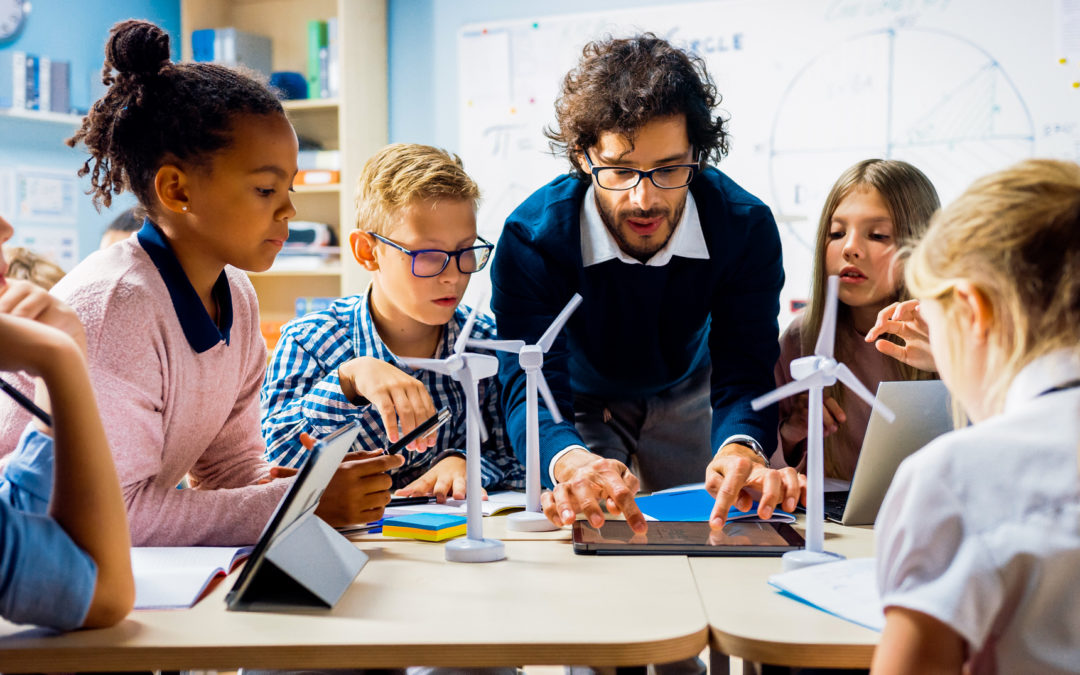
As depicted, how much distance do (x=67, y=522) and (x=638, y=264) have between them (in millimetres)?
1190

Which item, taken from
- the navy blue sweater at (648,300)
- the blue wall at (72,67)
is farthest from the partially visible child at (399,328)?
the blue wall at (72,67)

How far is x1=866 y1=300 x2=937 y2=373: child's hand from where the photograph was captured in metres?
1.48

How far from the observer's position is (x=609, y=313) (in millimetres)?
1896

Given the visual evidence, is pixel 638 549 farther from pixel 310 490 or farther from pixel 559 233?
pixel 559 233

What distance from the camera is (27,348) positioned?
2.82ft

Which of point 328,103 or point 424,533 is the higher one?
point 328,103

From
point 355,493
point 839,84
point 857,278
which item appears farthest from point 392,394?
point 839,84

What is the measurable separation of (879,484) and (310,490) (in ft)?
2.64

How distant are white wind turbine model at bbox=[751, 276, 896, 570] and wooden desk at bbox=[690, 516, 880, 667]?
0.17 feet

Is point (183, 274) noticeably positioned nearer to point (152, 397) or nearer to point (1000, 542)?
point (152, 397)

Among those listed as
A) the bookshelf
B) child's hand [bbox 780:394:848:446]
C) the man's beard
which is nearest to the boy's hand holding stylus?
the man's beard

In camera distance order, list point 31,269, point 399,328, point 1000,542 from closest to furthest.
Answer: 1. point 1000,542
2. point 399,328
3. point 31,269

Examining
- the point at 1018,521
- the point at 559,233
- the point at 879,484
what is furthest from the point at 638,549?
the point at 559,233

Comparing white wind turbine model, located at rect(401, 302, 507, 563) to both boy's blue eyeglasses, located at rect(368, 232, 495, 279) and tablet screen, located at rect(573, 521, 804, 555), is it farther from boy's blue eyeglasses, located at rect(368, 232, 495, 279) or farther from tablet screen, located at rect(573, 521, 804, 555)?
boy's blue eyeglasses, located at rect(368, 232, 495, 279)
